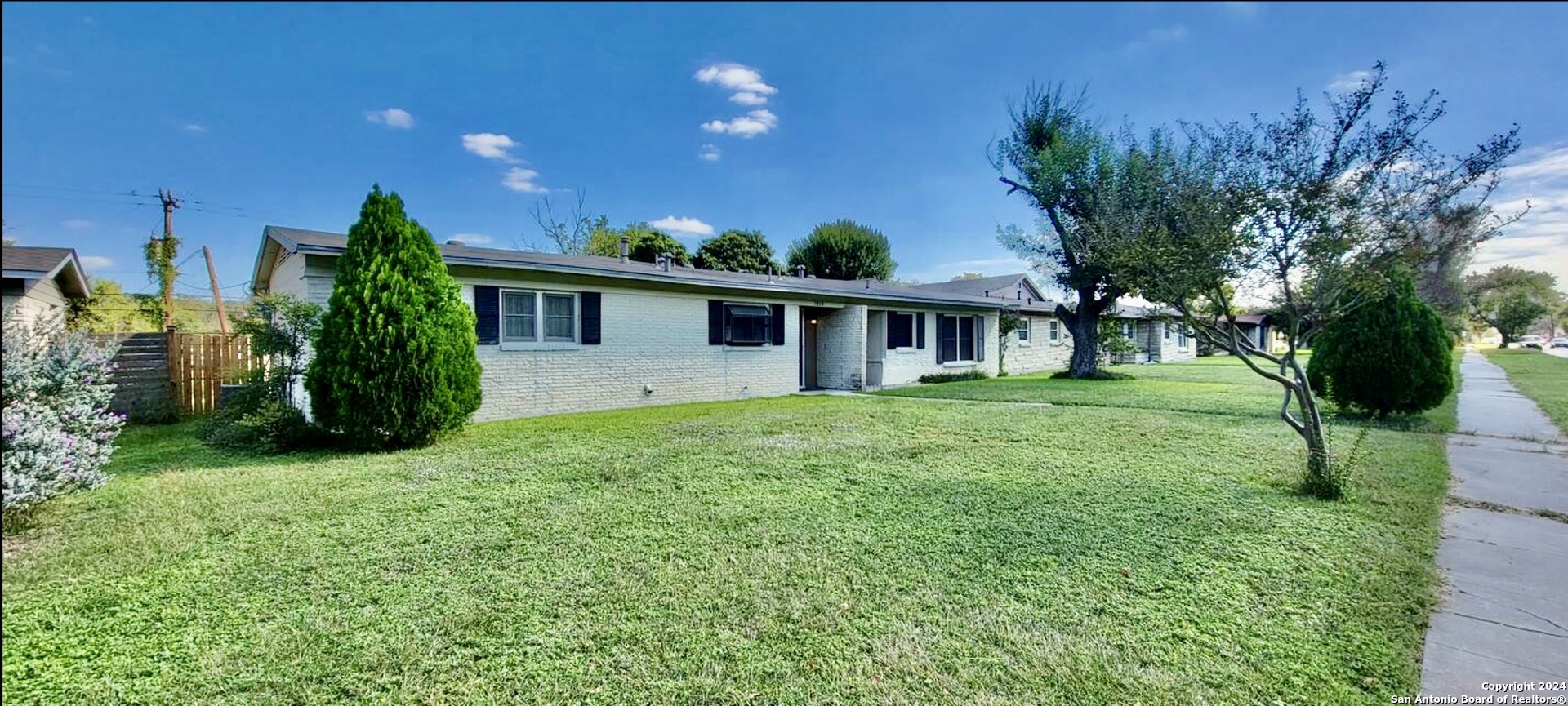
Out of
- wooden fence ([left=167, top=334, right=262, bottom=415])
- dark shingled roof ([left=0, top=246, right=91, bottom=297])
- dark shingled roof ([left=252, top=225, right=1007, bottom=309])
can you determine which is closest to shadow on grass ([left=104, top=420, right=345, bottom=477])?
wooden fence ([left=167, top=334, right=262, bottom=415])

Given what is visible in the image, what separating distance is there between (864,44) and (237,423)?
330 inches

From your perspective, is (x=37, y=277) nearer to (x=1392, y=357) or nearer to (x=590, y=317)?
(x=590, y=317)

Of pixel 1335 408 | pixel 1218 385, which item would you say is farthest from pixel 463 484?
pixel 1218 385

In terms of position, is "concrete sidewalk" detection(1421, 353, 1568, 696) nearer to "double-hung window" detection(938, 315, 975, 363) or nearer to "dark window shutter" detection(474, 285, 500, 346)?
"dark window shutter" detection(474, 285, 500, 346)

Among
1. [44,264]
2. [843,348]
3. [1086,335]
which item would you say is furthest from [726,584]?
[1086,335]

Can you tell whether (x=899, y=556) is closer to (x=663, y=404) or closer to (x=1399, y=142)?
(x=1399, y=142)

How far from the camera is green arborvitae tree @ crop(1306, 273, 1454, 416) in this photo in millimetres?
8180

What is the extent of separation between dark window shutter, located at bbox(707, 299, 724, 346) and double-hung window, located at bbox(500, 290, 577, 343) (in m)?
2.73

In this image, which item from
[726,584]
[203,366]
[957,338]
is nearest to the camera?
[726,584]

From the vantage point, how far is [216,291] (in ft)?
52.9

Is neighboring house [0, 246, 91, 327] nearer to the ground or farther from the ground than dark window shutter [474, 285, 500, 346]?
farther from the ground

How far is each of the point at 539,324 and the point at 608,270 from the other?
1.44 m

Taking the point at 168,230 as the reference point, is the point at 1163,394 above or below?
below

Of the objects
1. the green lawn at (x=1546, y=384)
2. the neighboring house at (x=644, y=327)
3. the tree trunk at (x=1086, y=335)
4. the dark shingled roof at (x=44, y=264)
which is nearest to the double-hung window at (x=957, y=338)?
the neighboring house at (x=644, y=327)
